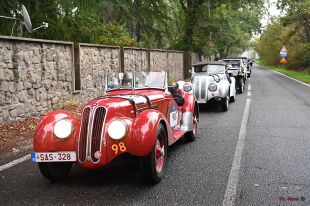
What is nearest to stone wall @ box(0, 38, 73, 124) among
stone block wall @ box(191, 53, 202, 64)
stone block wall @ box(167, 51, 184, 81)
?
stone block wall @ box(167, 51, 184, 81)

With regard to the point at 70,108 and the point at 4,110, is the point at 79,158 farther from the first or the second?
the point at 70,108

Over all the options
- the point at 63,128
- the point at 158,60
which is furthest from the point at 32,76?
the point at 158,60

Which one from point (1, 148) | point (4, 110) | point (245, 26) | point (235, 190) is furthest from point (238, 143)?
point (245, 26)

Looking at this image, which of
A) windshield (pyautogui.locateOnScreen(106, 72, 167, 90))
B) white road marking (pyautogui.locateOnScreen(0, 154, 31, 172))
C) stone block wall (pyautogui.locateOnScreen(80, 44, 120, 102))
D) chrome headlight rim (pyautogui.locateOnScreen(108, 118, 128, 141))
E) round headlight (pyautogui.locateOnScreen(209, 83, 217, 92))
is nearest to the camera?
chrome headlight rim (pyautogui.locateOnScreen(108, 118, 128, 141))

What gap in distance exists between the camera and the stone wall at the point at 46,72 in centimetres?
866

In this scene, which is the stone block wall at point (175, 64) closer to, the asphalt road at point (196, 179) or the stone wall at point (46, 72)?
the stone wall at point (46, 72)

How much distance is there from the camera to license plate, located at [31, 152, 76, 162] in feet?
14.9

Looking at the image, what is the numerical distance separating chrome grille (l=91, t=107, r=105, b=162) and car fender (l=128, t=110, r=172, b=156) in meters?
0.40

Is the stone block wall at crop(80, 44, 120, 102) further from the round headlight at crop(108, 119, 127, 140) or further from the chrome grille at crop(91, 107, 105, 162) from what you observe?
the round headlight at crop(108, 119, 127, 140)

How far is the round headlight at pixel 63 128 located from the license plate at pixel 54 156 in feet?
0.70

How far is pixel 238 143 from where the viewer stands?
7176 millimetres

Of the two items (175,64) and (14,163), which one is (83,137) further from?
(175,64)

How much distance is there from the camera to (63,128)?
184 inches

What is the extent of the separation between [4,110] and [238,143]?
16.7ft
